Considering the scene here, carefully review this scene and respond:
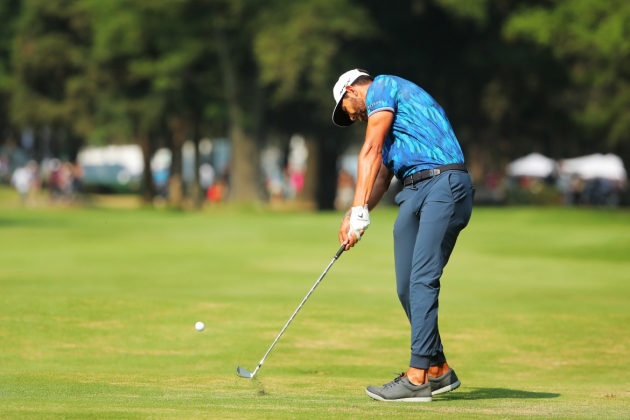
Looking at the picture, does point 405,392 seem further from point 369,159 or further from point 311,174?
point 311,174

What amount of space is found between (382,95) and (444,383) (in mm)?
1940

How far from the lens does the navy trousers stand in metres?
7.62

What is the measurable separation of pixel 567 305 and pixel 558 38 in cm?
3157

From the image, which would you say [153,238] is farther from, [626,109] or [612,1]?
[626,109]

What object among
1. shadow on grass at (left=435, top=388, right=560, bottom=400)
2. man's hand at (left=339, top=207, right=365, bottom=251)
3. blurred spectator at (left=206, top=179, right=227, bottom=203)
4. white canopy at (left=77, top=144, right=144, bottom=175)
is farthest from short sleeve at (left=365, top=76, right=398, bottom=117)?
white canopy at (left=77, top=144, right=144, bottom=175)

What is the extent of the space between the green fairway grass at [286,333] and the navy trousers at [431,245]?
1.37ft

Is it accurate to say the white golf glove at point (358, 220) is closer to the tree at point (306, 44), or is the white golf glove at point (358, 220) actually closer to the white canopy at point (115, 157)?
the tree at point (306, 44)

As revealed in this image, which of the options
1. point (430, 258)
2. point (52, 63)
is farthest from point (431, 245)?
point (52, 63)

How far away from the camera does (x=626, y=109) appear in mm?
51375

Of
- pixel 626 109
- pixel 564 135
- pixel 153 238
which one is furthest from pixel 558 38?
pixel 153 238

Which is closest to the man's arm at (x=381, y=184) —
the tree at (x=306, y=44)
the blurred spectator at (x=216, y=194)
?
the tree at (x=306, y=44)

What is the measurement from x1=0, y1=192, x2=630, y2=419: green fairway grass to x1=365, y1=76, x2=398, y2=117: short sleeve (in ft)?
6.09

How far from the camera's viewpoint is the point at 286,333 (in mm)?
11953

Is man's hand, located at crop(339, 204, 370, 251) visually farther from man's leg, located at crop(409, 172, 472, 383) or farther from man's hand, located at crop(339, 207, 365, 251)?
man's leg, located at crop(409, 172, 472, 383)
